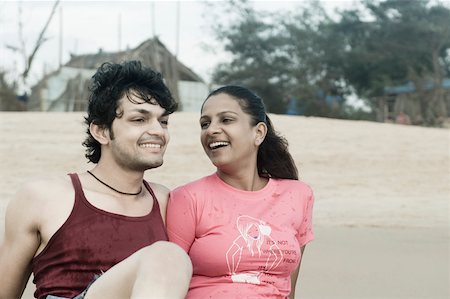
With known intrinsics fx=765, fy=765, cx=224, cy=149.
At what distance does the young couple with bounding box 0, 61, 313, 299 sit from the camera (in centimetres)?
250

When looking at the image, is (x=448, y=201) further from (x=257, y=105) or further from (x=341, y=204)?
(x=257, y=105)

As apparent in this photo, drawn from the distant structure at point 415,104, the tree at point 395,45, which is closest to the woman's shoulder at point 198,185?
the distant structure at point 415,104

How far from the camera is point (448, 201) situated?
31.4ft

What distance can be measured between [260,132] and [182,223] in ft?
1.70

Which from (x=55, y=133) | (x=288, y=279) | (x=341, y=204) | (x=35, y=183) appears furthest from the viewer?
(x=55, y=133)

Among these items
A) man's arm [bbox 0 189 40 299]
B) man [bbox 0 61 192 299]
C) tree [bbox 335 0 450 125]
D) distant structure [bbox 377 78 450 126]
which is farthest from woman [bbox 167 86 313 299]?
tree [bbox 335 0 450 125]

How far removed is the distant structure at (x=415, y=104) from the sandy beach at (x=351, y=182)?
254 inches

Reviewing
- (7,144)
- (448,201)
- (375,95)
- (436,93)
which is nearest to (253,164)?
(448,201)

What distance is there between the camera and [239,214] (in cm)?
279

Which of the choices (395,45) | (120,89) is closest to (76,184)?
(120,89)

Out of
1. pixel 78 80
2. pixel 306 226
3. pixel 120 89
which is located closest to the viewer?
pixel 120 89

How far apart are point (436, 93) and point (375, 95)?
2.64 metres

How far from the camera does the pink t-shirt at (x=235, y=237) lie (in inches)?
106

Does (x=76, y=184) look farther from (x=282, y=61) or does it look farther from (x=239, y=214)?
(x=282, y=61)
